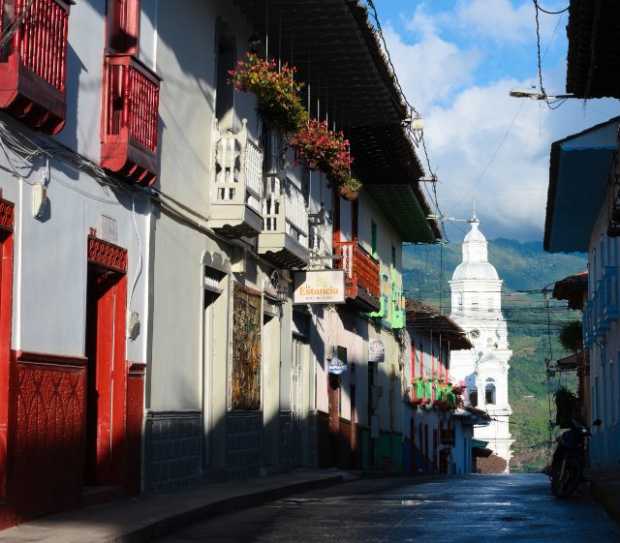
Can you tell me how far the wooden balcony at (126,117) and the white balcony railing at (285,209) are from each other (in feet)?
18.0

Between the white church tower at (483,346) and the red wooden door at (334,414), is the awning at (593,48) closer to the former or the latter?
the red wooden door at (334,414)

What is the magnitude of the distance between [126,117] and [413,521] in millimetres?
5132

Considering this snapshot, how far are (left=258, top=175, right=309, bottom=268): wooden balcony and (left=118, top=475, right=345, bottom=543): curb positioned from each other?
141 inches

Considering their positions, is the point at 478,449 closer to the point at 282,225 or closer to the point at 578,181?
the point at 578,181

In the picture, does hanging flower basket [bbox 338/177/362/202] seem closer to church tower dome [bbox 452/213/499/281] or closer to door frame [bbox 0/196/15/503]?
door frame [bbox 0/196/15/503]

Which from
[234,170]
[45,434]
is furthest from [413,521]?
[234,170]

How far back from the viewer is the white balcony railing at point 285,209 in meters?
19.6

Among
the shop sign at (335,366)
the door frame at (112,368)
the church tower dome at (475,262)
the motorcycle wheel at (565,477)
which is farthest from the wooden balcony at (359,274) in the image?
the church tower dome at (475,262)

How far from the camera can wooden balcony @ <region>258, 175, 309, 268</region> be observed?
19.7 meters

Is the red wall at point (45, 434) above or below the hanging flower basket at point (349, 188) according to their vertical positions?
below

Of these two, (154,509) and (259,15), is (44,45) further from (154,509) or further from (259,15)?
(259,15)

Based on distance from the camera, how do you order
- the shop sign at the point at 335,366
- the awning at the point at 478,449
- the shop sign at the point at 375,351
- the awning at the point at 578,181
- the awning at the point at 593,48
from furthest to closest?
the awning at the point at 478,449, the shop sign at the point at 375,351, the shop sign at the point at 335,366, the awning at the point at 578,181, the awning at the point at 593,48

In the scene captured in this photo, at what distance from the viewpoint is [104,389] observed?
45.4ft

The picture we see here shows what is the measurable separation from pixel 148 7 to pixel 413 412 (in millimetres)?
31712
